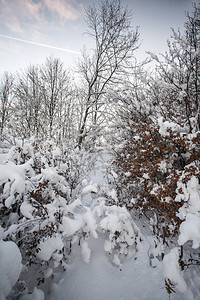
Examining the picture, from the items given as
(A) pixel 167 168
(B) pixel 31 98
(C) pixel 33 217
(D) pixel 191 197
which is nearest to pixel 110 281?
(C) pixel 33 217

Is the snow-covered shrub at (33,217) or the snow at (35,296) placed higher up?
the snow-covered shrub at (33,217)

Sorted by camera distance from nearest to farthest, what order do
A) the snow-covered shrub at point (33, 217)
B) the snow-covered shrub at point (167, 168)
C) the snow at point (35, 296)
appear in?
the snow at point (35, 296)
the snow-covered shrub at point (33, 217)
the snow-covered shrub at point (167, 168)

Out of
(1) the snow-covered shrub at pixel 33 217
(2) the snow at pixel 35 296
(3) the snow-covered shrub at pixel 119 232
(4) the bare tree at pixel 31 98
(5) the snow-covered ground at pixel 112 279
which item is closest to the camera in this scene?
(2) the snow at pixel 35 296

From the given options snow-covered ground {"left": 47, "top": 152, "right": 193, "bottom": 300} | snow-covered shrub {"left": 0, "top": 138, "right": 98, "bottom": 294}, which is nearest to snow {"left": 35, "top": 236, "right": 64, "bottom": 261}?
snow-covered shrub {"left": 0, "top": 138, "right": 98, "bottom": 294}

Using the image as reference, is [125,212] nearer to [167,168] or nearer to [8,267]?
[167,168]

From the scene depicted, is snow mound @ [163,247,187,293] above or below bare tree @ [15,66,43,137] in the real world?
below

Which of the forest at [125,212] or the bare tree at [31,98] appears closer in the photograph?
the forest at [125,212]

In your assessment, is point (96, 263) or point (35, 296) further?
point (96, 263)

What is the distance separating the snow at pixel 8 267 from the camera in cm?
119

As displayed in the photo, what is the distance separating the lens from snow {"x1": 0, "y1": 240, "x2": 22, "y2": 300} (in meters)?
1.19

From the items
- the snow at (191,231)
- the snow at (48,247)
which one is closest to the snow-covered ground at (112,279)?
the snow at (48,247)

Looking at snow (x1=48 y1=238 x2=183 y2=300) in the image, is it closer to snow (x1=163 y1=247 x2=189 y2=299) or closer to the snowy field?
the snowy field

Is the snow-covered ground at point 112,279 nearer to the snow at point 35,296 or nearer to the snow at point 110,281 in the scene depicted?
the snow at point 110,281

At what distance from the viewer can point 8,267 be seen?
1.27m
